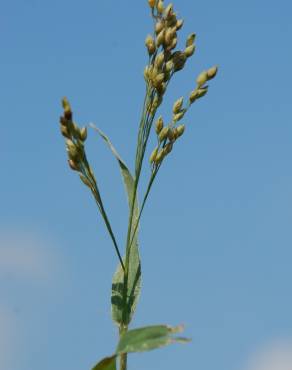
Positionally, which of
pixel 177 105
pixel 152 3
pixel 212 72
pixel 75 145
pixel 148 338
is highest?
pixel 152 3

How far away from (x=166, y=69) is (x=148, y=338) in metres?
1.00

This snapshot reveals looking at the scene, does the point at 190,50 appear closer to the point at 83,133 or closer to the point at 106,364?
the point at 83,133

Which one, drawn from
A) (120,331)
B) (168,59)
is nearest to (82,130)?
(168,59)

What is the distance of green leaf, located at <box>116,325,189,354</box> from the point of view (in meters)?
2.05

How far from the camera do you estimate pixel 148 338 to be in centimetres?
207

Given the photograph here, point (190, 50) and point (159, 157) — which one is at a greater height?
point (190, 50)

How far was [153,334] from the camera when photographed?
207 centimetres

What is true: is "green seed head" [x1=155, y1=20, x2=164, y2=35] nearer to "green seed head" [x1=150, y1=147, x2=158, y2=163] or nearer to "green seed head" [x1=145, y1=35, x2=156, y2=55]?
"green seed head" [x1=145, y1=35, x2=156, y2=55]

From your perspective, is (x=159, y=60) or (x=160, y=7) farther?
(x=160, y=7)

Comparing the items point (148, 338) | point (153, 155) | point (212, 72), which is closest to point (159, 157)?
point (153, 155)

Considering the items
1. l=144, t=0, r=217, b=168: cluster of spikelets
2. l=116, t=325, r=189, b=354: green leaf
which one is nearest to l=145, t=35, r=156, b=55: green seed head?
l=144, t=0, r=217, b=168: cluster of spikelets

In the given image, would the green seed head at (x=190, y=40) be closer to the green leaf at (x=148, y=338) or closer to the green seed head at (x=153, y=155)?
the green seed head at (x=153, y=155)

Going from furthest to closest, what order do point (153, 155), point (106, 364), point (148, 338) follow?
1. point (153, 155)
2. point (106, 364)
3. point (148, 338)

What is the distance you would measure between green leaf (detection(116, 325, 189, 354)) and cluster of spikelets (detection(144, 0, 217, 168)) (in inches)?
27.5
